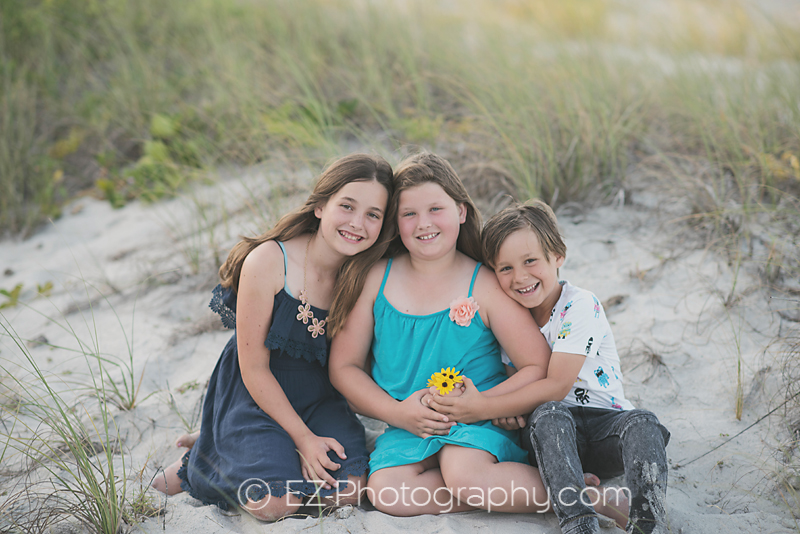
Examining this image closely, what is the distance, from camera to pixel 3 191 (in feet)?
15.2

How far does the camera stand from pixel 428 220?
212cm

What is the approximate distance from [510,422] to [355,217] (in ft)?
3.21

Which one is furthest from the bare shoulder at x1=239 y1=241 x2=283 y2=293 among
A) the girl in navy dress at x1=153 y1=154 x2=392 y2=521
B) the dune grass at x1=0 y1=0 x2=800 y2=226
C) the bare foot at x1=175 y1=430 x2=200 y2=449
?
the dune grass at x1=0 y1=0 x2=800 y2=226

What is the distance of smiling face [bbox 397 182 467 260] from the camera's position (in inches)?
83.7

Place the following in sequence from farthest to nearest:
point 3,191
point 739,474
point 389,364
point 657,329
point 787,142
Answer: point 3,191
point 787,142
point 657,329
point 389,364
point 739,474

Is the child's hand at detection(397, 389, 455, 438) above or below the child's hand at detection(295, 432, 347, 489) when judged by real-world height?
above

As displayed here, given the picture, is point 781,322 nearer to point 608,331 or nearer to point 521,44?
point 608,331

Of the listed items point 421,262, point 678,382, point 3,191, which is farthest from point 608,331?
point 3,191

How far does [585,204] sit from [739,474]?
193 cm

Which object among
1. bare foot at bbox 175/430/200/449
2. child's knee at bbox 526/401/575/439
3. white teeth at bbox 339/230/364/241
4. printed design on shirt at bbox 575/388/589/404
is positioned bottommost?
bare foot at bbox 175/430/200/449

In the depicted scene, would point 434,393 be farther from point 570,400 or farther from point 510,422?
point 570,400

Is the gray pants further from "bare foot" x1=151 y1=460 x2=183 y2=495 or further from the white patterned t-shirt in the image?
"bare foot" x1=151 y1=460 x2=183 y2=495

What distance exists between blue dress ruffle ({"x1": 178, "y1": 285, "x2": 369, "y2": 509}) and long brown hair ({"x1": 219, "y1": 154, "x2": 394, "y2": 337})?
0.35ft

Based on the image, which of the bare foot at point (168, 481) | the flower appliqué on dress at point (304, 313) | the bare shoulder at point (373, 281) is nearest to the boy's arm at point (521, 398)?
the bare shoulder at point (373, 281)
